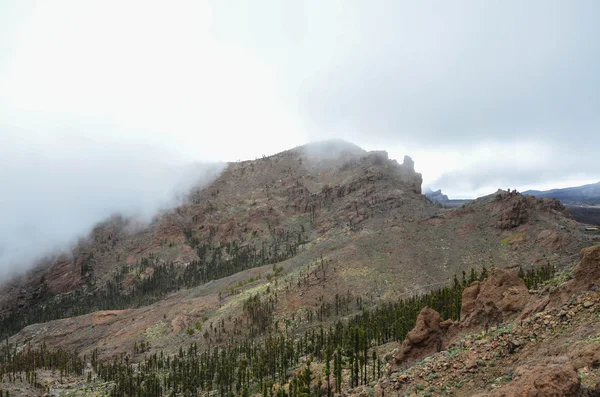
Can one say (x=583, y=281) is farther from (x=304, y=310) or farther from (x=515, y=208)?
(x=515, y=208)

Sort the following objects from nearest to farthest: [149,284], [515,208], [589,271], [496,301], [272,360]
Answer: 1. [589,271]
2. [496,301]
3. [272,360]
4. [515,208]
5. [149,284]

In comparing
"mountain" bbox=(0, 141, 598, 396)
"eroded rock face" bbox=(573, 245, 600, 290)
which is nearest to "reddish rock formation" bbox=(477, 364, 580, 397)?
"eroded rock face" bbox=(573, 245, 600, 290)

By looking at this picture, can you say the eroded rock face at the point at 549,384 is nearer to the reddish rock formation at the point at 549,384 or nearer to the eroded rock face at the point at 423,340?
the reddish rock formation at the point at 549,384

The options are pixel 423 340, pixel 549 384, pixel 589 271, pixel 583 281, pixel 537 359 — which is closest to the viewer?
pixel 549 384

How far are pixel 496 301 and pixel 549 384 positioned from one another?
2145cm

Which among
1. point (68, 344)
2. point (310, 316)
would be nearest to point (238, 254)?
point (68, 344)

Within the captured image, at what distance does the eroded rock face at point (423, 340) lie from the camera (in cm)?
3294

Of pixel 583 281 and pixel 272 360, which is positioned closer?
pixel 583 281

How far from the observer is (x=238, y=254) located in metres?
195

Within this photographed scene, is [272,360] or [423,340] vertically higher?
[423,340]

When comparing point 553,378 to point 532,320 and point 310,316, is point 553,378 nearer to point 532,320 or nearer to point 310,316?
point 532,320

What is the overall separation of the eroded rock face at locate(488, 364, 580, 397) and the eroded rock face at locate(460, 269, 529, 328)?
1830 cm

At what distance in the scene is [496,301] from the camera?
30.7 meters

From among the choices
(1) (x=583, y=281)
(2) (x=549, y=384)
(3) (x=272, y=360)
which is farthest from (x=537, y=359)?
(3) (x=272, y=360)
